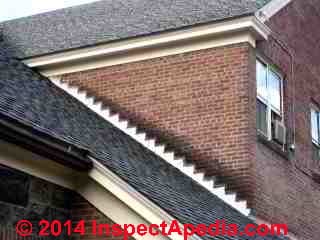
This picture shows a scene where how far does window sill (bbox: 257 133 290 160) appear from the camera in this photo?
41.2 ft

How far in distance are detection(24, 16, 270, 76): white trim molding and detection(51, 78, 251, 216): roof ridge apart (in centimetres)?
45

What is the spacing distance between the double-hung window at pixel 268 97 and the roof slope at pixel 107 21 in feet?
4.27

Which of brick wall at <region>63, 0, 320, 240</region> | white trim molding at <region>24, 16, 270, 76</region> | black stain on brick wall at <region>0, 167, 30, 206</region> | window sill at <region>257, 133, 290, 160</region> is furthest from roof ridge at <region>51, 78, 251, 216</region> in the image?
black stain on brick wall at <region>0, 167, 30, 206</region>

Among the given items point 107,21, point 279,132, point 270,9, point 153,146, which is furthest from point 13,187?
point 107,21

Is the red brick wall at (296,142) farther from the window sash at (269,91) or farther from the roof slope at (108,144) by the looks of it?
the roof slope at (108,144)

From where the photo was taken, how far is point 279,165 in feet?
42.8

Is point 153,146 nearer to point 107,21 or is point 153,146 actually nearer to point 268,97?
point 268,97

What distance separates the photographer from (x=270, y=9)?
1340cm

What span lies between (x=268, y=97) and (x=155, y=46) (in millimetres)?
2417

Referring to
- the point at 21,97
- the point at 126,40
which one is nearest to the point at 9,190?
the point at 21,97

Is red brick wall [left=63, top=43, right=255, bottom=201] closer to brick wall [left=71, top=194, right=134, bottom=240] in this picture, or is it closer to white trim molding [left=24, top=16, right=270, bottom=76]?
white trim molding [left=24, top=16, right=270, bottom=76]

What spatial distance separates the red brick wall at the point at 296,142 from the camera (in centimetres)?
1252

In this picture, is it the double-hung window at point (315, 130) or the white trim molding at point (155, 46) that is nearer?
the white trim molding at point (155, 46)

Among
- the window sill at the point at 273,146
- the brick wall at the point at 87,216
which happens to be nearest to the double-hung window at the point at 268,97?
the window sill at the point at 273,146
